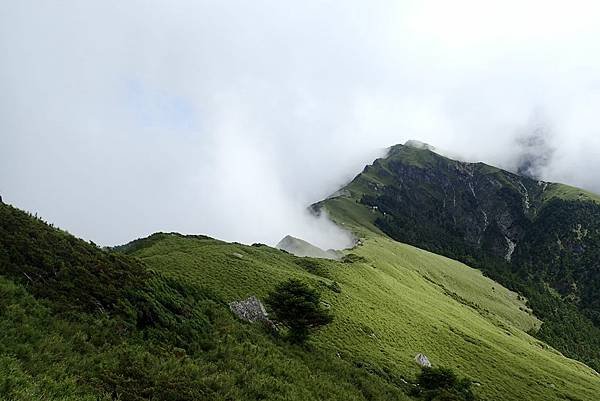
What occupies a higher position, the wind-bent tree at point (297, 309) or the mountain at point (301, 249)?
the mountain at point (301, 249)

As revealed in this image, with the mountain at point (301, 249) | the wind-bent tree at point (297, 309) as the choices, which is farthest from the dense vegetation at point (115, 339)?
the mountain at point (301, 249)

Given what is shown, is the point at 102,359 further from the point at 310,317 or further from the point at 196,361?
the point at 310,317

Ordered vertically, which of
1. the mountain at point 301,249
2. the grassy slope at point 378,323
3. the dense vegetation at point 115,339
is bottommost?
the dense vegetation at point 115,339

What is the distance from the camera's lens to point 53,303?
56.1 ft

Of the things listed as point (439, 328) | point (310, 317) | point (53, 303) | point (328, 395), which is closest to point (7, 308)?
point (53, 303)

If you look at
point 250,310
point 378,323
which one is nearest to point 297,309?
point 250,310

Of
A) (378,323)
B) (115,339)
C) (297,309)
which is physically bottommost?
(115,339)

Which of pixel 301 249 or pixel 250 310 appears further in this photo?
pixel 301 249

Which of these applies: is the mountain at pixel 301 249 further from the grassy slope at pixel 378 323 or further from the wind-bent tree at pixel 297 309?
the wind-bent tree at pixel 297 309

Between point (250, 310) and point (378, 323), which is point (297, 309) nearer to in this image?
point (250, 310)

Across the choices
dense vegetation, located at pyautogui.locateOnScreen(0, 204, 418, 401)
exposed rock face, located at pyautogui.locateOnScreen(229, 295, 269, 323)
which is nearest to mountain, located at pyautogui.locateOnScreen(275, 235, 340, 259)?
exposed rock face, located at pyautogui.locateOnScreen(229, 295, 269, 323)

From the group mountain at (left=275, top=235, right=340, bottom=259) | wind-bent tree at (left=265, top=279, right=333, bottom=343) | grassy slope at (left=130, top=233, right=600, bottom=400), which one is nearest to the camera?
wind-bent tree at (left=265, top=279, right=333, bottom=343)

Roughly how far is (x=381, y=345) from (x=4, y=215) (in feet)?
147

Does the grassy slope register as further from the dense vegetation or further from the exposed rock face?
the dense vegetation
